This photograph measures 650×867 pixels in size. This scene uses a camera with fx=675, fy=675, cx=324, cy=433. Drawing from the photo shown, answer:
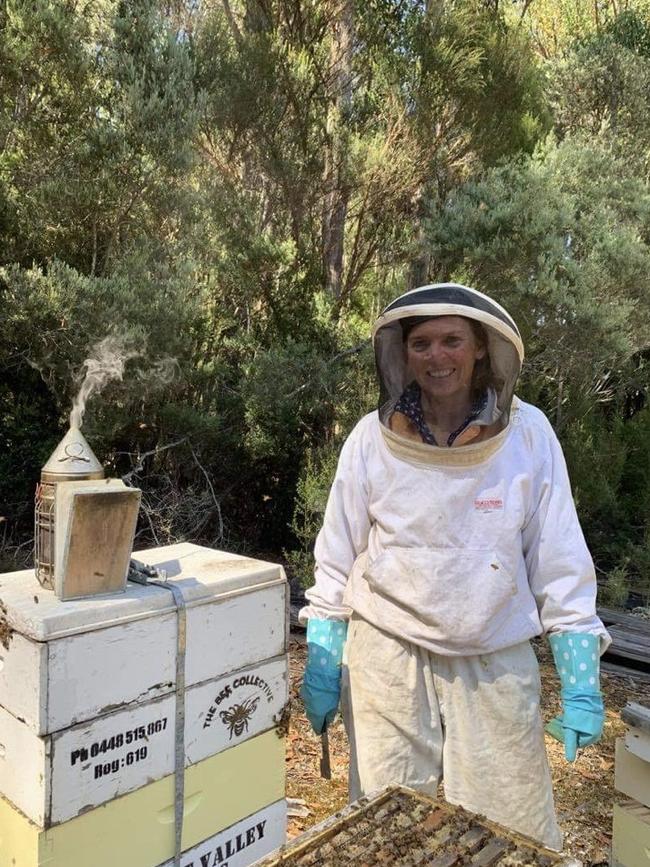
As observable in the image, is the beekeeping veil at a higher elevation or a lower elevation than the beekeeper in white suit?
higher

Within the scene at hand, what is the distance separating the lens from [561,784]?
3.28 metres

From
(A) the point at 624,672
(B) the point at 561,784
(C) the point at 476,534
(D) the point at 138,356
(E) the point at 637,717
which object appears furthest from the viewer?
(D) the point at 138,356

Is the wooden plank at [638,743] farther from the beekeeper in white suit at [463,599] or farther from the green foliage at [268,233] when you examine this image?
the green foliage at [268,233]

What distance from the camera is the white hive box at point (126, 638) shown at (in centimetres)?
146

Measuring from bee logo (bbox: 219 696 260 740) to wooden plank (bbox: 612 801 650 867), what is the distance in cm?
138

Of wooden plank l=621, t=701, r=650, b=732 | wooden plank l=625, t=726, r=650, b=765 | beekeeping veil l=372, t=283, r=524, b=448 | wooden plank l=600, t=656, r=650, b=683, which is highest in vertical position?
beekeeping veil l=372, t=283, r=524, b=448

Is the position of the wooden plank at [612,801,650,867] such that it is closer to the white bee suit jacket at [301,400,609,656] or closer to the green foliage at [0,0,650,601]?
the white bee suit jacket at [301,400,609,656]

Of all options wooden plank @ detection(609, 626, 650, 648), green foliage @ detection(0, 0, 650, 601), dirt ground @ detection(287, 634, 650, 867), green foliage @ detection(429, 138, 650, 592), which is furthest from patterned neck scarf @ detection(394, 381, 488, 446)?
green foliage @ detection(429, 138, 650, 592)

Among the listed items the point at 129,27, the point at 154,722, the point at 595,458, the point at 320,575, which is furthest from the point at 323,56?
the point at 154,722

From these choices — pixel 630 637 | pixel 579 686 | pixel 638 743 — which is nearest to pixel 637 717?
pixel 638 743

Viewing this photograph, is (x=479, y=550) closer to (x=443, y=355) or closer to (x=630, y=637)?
(x=443, y=355)

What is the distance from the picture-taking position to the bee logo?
1.79m

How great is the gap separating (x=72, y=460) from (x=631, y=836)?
2.16m

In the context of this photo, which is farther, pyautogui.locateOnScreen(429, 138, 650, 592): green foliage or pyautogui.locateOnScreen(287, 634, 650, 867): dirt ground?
pyautogui.locateOnScreen(429, 138, 650, 592): green foliage
